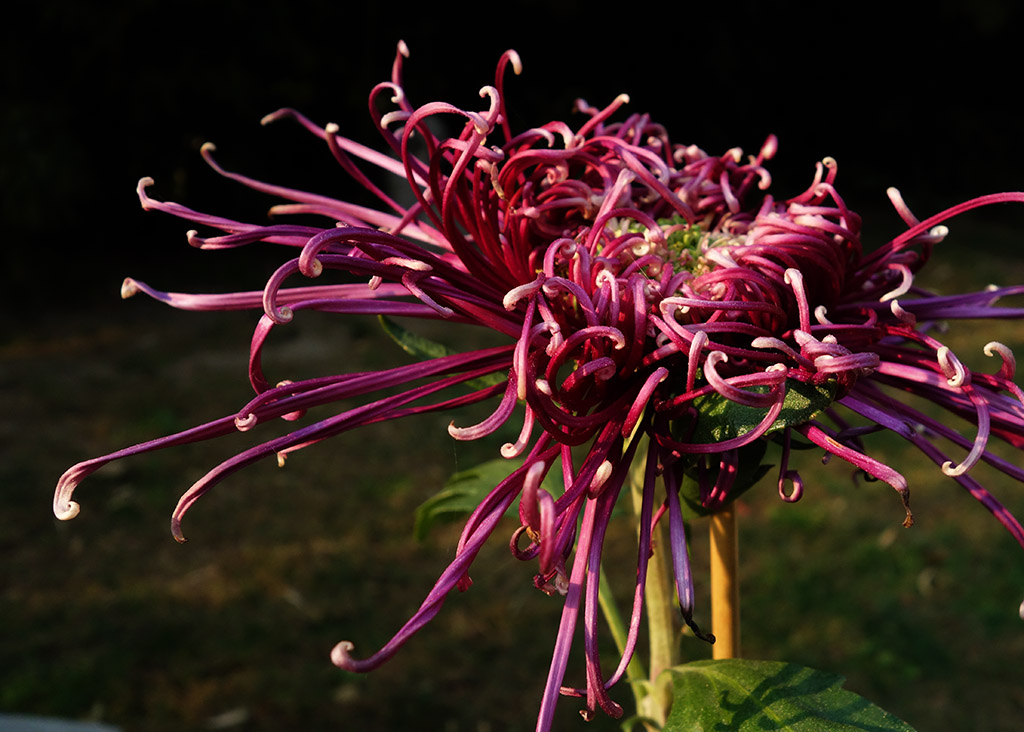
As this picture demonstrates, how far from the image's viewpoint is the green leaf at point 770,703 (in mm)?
474

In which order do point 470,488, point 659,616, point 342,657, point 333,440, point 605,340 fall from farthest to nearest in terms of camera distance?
point 333,440
point 470,488
point 659,616
point 605,340
point 342,657

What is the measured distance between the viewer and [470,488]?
760 mm

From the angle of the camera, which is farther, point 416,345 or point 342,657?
point 416,345

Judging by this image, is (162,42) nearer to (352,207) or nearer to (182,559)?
(182,559)

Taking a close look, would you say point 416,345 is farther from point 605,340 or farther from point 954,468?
point 954,468

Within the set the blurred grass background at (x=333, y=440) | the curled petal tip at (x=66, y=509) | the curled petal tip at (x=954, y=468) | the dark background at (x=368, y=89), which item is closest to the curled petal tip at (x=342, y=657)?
the curled petal tip at (x=66, y=509)

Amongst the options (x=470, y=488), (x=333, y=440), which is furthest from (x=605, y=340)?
(x=333, y=440)

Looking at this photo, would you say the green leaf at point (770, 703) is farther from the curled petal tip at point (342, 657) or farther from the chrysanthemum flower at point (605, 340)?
the curled petal tip at point (342, 657)

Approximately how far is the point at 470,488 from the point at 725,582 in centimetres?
23

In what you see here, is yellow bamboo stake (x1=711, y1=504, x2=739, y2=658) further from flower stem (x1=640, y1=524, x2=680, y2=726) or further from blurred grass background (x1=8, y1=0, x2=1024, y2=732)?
blurred grass background (x1=8, y1=0, x2=1024, y2=732)

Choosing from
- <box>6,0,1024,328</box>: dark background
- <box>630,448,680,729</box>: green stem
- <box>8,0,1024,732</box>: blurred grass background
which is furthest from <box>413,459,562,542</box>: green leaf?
<box>6,0,1024,328</box>: dark background

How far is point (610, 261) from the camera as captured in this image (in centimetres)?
51

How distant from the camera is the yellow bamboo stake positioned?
1.92 ft

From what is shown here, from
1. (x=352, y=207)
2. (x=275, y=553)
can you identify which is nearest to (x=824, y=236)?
(x=352, y=207)
